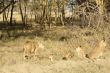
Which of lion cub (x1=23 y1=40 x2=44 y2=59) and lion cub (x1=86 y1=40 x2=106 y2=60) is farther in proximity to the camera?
lion cub (x1=23 y1=40 x2=44 y2=59)

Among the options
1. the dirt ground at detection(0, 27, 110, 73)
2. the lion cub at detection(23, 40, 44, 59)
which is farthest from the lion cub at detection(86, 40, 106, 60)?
the lion cub at detection(23, 40, 44, 59)

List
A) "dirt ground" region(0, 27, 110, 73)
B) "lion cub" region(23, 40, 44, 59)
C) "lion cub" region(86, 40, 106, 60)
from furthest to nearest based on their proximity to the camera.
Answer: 1. "lion cub" region(23, 40, 44, 59)
2. "lion cub" region(86, 40, 106, 60)
3. "dirt ground" region(0, 27, 110, 73)

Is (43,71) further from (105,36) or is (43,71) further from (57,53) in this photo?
(105,36)

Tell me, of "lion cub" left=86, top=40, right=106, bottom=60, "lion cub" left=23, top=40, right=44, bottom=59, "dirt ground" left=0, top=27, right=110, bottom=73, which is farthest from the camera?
"lion cub" left=23, top=40, right=44, bottom=59

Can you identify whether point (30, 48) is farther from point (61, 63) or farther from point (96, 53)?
point (96, 53)

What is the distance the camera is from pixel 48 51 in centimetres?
1530

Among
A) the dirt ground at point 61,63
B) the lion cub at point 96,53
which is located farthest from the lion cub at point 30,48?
the lion cub at point 96,53

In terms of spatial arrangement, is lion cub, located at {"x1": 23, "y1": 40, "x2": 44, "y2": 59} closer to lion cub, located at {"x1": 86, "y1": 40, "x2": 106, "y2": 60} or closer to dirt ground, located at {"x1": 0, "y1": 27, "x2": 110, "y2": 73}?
dirt ground, located at {"x1": 0, "y1": 27, "x2": 110, "y2": 73}

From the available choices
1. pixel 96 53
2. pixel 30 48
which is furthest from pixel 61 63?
pixel 30 48

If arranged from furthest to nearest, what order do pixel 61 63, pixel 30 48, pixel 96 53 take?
pixel 30 48
pixel 96 53
pixel 61 63

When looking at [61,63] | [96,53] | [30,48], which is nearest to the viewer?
[61,63]

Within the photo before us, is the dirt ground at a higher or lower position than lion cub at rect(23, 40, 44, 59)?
lower

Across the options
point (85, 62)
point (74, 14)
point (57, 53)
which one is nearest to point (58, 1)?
point (74, 14)

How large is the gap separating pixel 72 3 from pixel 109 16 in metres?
7.84
